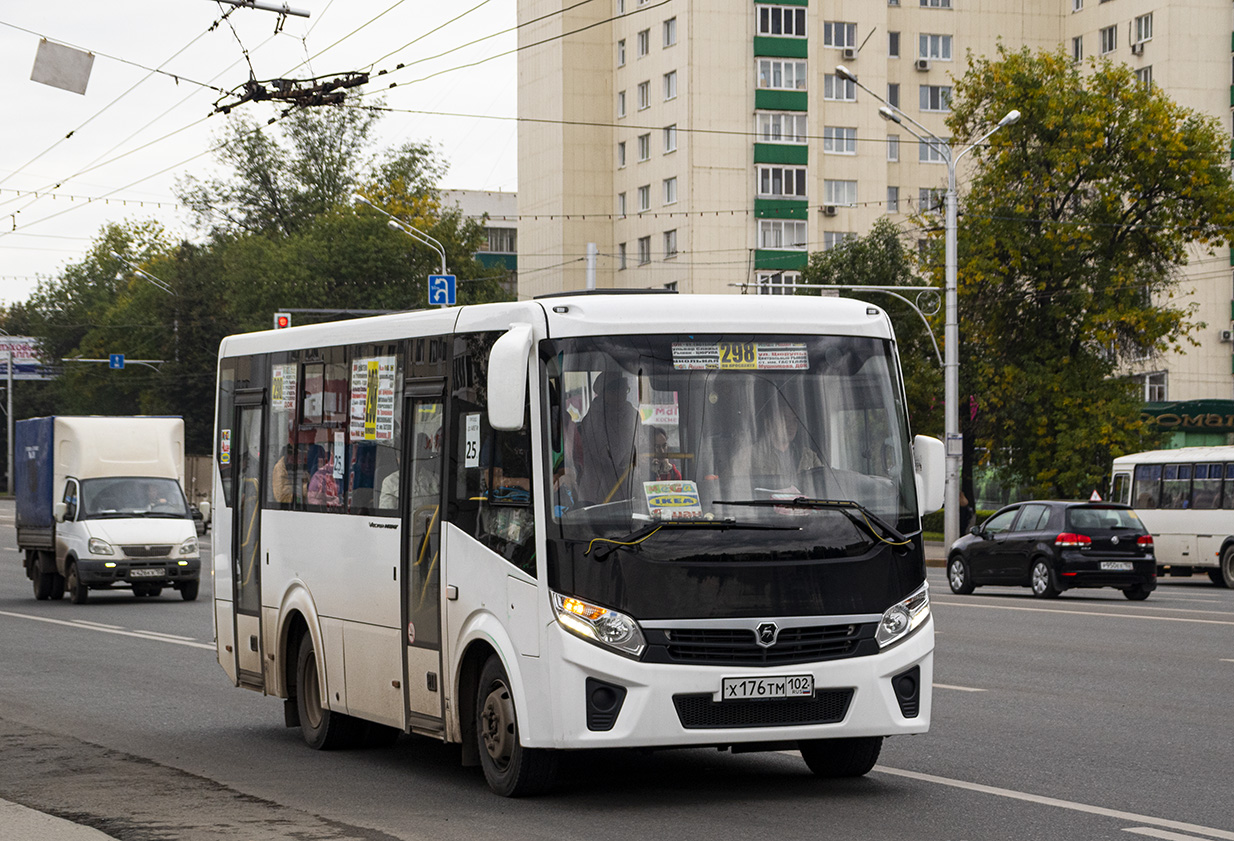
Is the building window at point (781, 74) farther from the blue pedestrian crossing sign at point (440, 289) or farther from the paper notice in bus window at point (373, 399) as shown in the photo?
the paper notice in bus window at point (373, 399)

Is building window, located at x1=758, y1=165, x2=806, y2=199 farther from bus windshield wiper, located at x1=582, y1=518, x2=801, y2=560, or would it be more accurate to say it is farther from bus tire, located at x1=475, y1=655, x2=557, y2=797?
bus windshield wiper, located at x1=582, y1=518, x2=801, y2=560

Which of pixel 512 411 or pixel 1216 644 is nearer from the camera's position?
pixel 512 411

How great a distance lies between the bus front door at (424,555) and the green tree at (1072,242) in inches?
1675

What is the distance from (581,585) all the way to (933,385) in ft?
161

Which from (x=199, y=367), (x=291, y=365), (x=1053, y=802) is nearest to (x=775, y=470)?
(x=1053, y=802)

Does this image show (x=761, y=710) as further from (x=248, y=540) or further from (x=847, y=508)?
(x=248, y=540)

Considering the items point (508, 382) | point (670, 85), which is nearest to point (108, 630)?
point (508, 382)

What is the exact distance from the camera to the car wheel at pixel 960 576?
1198 inches

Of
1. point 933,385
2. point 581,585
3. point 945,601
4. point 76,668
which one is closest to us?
point 581,585

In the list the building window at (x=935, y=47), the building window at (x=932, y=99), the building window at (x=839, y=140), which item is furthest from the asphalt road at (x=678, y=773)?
the building window at (x=935, y=47)

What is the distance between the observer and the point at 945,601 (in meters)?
27.4

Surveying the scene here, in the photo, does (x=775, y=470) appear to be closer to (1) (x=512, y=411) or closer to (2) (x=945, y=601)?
(1) (x=512, y=411)

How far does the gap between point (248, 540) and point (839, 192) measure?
73.9 metres

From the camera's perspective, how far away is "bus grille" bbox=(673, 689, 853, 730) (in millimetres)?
8680
